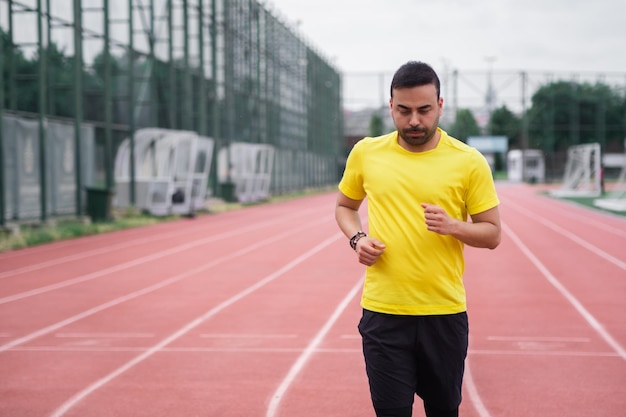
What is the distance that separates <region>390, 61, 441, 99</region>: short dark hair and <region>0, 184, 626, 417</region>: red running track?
110 inches

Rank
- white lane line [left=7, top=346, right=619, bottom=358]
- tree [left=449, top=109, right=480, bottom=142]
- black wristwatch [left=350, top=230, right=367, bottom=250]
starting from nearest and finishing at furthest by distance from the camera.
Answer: black wristwatch [left=350, top=230, right=367, bottom=250] → white lane line [left=7, top=346, right=619, bottom=358] → tree [left=449, top=109, right=480, bottom=142]

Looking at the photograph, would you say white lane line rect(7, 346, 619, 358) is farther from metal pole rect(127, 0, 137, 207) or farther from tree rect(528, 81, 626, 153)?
tree rect(528, 81, 626, 153)

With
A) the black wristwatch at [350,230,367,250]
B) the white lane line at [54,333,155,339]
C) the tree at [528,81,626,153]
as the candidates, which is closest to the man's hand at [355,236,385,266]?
the black wristwatch at [350,230,367,250]

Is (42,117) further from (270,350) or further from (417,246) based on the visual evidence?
(417,246)

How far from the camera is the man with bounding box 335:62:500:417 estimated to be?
333cm

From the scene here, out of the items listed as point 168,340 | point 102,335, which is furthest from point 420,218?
point 102,335

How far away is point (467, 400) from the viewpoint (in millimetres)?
5934

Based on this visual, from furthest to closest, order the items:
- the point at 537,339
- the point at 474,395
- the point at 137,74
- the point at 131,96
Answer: the point at 137,74, the point at 131,96, the point at 537,339, the point at 474,395

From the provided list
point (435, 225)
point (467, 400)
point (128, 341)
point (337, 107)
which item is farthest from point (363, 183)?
point (337, 107)

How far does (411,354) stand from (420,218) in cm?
53

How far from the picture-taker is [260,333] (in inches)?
329

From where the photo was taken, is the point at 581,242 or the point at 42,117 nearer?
the point at 581,242

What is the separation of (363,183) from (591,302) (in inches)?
290

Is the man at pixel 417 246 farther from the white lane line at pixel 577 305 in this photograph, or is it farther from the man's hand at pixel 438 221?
the white lane line at pixel 577 305
